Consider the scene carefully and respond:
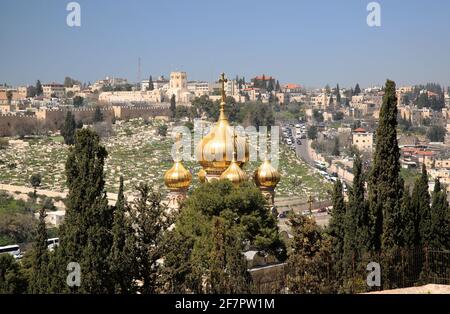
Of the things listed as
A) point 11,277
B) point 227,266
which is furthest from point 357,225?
point 11,277

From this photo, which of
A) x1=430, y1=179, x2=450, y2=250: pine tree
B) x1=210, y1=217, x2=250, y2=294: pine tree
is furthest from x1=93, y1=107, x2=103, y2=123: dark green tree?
x1=210, y1=217, x2=250, y2=294: pine tree

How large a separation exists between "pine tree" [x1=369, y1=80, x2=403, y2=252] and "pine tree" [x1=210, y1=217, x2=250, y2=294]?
2410mm

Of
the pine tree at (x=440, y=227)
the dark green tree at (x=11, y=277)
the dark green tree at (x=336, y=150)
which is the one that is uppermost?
the pine tree at (x=440, y=227)

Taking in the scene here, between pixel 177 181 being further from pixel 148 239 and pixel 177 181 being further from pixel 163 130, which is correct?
pixel 163 130

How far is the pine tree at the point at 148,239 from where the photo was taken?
11273 millimetres

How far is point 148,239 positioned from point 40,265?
5.90ft

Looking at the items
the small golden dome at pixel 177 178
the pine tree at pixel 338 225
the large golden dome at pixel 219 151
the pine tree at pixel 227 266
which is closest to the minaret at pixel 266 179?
the large golden dome at pixel 219 151

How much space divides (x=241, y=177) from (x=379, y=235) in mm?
4204

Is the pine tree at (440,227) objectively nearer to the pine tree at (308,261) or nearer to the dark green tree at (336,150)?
the pine tree at (308,261)

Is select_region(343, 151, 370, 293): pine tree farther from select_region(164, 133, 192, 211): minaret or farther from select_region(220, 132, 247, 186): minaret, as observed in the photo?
select_region(164, 133, 192, 211): minaret

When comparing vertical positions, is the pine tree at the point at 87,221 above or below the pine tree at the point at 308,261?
above

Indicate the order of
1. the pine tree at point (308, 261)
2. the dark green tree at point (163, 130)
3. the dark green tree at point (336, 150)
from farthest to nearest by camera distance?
the dark green tree at point (336, 150) → the dark green tree at point (163, 130) → the pine tree at point (308, 261)

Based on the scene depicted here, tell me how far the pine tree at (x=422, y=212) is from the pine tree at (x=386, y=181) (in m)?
1.11

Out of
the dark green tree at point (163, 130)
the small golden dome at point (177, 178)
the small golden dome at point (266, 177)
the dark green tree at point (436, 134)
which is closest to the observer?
the small golden dome at point (266, 177)
